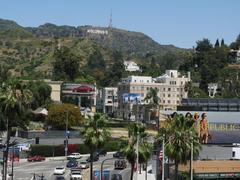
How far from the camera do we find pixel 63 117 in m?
158

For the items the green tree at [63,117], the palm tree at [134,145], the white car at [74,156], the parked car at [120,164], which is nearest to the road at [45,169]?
the parked car at [120,164]

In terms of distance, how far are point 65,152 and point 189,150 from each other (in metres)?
69.0

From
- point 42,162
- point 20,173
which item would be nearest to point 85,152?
point 42,162

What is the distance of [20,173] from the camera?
102000mm

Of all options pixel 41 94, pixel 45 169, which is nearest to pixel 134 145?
pixel 45 169

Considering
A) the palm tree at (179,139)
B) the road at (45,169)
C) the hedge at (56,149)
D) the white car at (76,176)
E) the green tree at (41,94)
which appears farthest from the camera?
the green tree at (41,94)

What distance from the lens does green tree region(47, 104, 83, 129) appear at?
515ft

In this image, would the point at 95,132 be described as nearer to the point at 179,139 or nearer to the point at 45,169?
the point at 179,139

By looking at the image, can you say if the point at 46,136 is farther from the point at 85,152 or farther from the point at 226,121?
the point at 226,121

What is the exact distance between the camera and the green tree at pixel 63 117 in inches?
6181

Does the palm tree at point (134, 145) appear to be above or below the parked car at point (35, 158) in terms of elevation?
above

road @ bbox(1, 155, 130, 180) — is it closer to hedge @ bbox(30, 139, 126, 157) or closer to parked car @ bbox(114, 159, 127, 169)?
parked car @ bbox(114, 159, 127, 169)

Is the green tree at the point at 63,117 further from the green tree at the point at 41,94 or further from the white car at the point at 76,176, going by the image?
the white car at the point at 76,176

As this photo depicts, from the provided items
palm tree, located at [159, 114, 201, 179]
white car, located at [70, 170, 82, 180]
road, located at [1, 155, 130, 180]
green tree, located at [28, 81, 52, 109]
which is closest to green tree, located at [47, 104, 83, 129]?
green tree, located at [28, 81, 52, 109]
